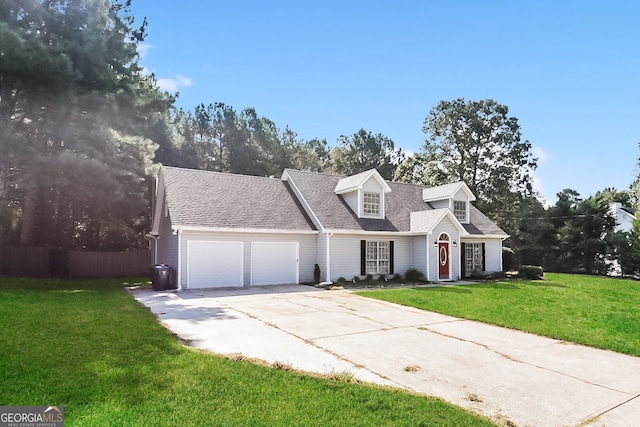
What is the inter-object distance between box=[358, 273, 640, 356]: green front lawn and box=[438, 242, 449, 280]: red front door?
3.93 metres

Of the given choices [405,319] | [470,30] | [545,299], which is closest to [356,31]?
[470,30]

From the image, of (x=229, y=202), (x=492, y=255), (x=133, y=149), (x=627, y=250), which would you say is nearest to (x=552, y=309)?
(x=492, y=255)

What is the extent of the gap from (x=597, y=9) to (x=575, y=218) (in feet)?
81.6

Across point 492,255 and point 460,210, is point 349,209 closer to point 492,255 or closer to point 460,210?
point 460,210

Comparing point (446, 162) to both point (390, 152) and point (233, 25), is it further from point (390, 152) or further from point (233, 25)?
point (233, 25)

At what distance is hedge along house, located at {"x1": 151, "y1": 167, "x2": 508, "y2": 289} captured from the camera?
16406 millimetres

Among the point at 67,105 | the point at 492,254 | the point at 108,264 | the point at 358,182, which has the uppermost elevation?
the point at 67,105

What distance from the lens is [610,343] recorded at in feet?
24.8

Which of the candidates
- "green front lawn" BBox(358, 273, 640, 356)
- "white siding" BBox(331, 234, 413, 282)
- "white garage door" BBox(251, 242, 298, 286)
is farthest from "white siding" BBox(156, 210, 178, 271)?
"green front lawn" BBox(358, 273, 640, 356)

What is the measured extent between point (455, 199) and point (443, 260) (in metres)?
4.76

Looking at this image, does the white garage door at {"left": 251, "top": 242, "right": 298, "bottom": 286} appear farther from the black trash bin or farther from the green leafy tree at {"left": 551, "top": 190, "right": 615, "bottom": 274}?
the green leafy tree at {"left": 551, "top": 190, "right": 615, "bottom": 274}

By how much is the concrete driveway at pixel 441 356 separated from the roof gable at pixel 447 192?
13.6m

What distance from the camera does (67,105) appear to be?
17875 mm

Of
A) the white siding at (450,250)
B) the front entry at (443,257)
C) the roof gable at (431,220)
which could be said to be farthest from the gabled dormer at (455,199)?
the front entry at (443,257)
